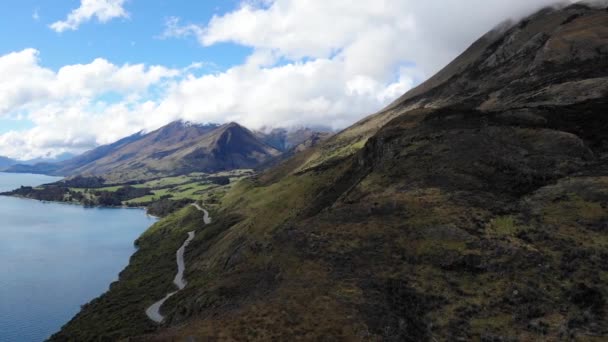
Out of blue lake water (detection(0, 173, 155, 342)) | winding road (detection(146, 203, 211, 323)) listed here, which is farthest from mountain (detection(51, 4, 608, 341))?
blue lake water (detection(0, 173, 155, 342))

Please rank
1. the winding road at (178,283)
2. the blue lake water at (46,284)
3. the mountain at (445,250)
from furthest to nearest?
the blue lake water at (46,284)
the winding road at (178,283)
the mountain at (445,250)

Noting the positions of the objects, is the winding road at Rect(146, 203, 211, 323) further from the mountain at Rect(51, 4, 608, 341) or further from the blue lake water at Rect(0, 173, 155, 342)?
the blue lake water at Rect(0, 173, 155, 342)

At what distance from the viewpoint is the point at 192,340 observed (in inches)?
1473

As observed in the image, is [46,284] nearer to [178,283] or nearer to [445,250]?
[178,283]

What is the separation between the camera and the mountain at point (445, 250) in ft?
128

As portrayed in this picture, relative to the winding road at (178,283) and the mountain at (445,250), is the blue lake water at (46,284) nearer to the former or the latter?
the mountain at (445,250)

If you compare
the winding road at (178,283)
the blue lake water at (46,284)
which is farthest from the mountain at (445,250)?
the blue lake water at (46,284)

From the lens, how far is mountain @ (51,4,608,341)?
38906 millimetres

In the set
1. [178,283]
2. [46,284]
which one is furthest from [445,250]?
[46,284]

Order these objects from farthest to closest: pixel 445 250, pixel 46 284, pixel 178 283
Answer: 1. pixel 46 284
2. pixel 178 283
3. pixel 445 250

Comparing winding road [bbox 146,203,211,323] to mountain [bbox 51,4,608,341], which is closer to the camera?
mountain [bbox 51,4,608,341]

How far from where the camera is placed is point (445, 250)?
5053 cm

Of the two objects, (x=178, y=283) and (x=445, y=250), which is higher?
(x=445, y=250)

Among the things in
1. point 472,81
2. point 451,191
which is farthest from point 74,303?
point 472,81
